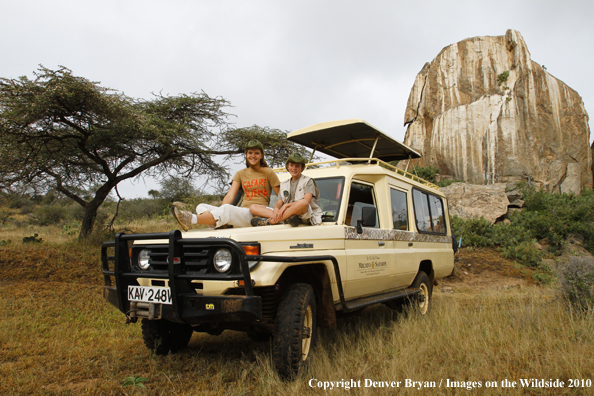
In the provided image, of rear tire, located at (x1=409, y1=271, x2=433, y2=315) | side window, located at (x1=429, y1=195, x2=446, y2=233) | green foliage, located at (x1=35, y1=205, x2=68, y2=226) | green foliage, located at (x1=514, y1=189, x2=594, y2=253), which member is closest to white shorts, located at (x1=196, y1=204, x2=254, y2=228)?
rear tire, located at (x1=409, y1=271, x2=433, y2=315)

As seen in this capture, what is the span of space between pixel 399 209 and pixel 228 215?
2.38 m

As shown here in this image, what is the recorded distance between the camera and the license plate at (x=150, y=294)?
314cm

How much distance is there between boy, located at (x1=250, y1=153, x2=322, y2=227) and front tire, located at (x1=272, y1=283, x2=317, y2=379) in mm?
738

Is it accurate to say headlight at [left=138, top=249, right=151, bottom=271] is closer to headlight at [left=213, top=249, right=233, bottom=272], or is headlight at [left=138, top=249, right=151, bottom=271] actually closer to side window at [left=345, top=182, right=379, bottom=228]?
headlight at [left=213, top=249, right=233, bottom=272]

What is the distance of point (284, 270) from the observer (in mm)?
3449

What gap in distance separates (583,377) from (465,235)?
32.5 feet

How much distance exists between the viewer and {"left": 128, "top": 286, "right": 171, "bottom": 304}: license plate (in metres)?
3.14

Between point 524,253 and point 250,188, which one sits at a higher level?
point 250,188

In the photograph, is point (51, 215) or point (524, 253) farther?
point (51, 215)

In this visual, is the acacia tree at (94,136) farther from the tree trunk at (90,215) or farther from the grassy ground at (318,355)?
the grassy ground at (318,355)

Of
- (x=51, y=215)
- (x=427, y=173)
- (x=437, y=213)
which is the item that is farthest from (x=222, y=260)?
(x=51, y=215)

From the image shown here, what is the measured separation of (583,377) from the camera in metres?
3.06

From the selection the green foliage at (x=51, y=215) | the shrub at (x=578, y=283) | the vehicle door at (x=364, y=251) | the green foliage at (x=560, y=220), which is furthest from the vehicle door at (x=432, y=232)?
the green foliage at (x=51, y=215)

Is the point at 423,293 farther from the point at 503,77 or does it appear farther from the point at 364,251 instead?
the point at 503,77
